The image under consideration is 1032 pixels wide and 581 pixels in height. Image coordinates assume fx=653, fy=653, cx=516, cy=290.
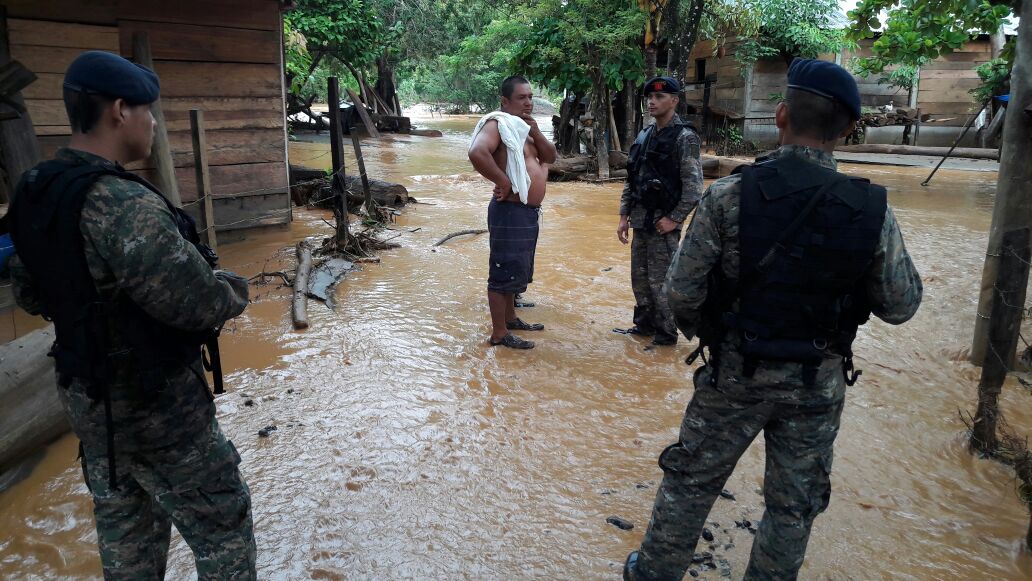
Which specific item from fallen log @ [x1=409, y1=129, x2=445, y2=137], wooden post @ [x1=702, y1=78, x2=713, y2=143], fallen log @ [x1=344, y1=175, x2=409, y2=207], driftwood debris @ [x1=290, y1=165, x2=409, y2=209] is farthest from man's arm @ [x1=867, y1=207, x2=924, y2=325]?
fallen log @ [x1=409, y1=129, x2=445, y2=137]

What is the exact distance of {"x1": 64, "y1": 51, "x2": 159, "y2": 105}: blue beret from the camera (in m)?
1.71

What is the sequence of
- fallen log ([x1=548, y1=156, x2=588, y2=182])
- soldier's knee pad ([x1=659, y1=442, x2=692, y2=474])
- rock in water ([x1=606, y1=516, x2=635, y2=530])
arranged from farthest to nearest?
fallen log ([x1=548, y1=156, x2=588, y2=182]) < rock in water ([x1=606, y1=516, x2=635, y2=530]) < soldier's knee pad ([x1=659, y1=442, x2=692, y2=474])

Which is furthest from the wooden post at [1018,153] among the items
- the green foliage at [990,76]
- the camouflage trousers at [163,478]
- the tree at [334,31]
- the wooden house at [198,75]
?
the tree at [334,31]

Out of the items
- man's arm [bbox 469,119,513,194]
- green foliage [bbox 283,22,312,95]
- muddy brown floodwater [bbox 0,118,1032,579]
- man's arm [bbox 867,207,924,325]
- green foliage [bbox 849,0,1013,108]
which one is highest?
green foliage [bbox 283,22,312,95]

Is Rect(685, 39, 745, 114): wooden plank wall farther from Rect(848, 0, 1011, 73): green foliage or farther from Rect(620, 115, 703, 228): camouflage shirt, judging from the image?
Rect(620, 115, 703, 228): camouflage shirt

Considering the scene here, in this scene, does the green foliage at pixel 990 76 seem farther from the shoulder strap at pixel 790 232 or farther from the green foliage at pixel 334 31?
the shoulder strap at pixel 790 232

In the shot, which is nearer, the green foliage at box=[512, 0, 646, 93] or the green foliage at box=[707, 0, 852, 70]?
the green foliage at box=[512, 0, 646, 93]

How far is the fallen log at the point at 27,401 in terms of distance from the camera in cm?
313

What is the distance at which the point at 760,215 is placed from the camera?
194 centimetres

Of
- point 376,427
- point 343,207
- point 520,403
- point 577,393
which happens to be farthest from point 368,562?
point 343,207

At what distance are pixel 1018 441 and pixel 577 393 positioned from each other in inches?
88.6

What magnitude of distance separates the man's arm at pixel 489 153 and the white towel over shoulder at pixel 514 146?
29 mm

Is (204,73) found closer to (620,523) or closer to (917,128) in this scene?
(620,523)

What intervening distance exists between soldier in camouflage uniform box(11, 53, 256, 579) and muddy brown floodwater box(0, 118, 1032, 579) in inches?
26.0
